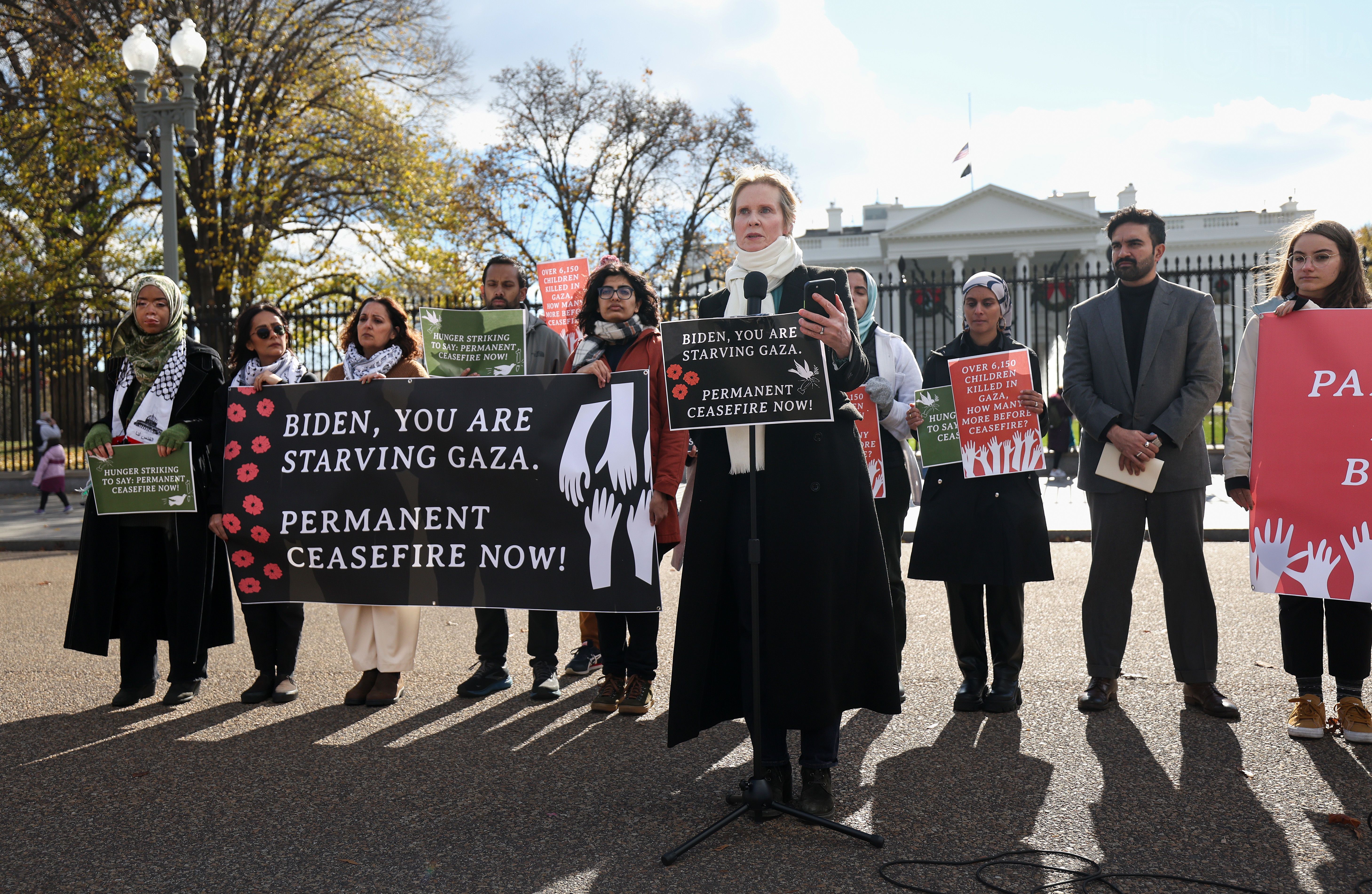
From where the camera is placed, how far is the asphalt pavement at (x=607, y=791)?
2957 millimetres

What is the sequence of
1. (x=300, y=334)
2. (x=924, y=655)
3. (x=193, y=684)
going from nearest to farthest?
(x=193, y=684), (x=924, y=655), (x=300, y=334)

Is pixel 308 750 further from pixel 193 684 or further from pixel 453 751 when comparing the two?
Answer: pixel 193 684

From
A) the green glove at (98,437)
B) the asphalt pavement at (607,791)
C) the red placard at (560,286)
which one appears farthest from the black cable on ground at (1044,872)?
the red placard at (560,286)

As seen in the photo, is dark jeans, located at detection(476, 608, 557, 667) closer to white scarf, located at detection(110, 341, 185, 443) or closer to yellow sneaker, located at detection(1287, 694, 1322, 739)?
white scarf, located at detection(110, 341, 185, 443)

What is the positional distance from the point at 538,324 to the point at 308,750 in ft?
9.10

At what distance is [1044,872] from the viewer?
2871mm

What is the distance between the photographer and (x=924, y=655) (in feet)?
18.6

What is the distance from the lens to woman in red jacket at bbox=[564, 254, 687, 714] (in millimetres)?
4598

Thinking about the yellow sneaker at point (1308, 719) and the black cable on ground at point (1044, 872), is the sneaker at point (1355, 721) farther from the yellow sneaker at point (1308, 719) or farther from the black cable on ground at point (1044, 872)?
the black cable on ground at point (1044, 872)

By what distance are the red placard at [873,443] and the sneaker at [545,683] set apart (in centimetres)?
183

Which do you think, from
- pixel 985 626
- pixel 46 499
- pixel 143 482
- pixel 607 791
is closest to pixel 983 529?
pixel 985 626

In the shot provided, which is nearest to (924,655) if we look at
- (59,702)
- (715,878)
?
(715,878)

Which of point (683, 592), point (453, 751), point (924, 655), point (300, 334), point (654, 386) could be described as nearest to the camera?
point (683, 592)

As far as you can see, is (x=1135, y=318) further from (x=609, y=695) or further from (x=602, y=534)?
(x=609, y=695)
